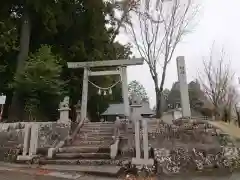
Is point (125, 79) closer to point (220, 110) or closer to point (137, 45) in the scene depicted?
point (137, 45)

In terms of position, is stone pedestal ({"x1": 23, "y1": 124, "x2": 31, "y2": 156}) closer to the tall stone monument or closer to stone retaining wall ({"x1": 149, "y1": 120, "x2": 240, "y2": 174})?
stone retaining wall ({"x1": 149, "y1": 120, "x2": 240, "y2": 174})

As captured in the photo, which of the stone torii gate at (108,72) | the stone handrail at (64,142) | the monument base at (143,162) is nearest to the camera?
the monument base at (143,162)

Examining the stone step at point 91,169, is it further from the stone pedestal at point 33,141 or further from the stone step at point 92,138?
the stone step at point 92,138

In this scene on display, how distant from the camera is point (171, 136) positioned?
11008mm

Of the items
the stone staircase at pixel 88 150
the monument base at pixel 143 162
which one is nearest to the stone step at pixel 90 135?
the stone staircase at pixel 88 150

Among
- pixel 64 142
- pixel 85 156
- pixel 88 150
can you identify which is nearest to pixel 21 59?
pixel 64 142

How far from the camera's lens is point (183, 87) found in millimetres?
13578

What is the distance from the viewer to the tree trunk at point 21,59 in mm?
15234

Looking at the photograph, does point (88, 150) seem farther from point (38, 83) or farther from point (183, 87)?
point (183, 87)

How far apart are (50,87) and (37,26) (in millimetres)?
5954

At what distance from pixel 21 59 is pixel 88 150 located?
7.97m

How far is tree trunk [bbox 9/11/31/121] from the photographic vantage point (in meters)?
15.2

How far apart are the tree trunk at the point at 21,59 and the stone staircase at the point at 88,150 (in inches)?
164

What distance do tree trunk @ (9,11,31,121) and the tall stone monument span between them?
27.6ft
